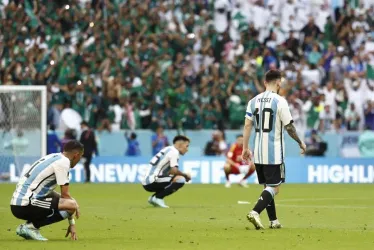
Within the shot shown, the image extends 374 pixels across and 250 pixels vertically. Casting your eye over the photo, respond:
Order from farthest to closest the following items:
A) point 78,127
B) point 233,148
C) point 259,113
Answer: point 78,127 < point 233,148 < point 259,113

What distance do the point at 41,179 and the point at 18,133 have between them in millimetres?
20965

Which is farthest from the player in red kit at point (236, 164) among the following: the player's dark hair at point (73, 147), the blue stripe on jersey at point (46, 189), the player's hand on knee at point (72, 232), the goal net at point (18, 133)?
the player's dark hair at point (73, 147)

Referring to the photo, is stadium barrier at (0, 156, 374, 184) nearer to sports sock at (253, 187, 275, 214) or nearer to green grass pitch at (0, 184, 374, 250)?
green grass pitch at (0, 184, 374, 250)

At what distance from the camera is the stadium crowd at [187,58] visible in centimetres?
3416

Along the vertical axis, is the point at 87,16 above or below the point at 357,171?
above

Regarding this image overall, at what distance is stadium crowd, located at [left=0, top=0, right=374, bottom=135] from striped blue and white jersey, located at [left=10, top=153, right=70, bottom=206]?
20992 millimetres

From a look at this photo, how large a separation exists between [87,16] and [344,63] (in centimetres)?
901

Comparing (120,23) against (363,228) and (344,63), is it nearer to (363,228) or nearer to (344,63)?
(344,63)

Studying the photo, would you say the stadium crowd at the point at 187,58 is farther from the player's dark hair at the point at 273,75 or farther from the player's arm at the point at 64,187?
the player's arm at the point at 64,187

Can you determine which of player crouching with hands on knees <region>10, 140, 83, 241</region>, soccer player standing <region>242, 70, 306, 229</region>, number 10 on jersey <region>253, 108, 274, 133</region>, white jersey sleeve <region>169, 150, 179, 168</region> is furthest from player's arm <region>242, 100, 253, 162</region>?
white jersey sleeve <region>169, 150, 179, 168</region>

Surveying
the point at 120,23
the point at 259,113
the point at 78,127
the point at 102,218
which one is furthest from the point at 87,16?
the point at 259,113

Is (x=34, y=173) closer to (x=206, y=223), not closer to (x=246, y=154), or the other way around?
(x=246, y=154)

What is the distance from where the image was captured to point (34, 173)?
12758 mm

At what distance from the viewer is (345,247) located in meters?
12.0
